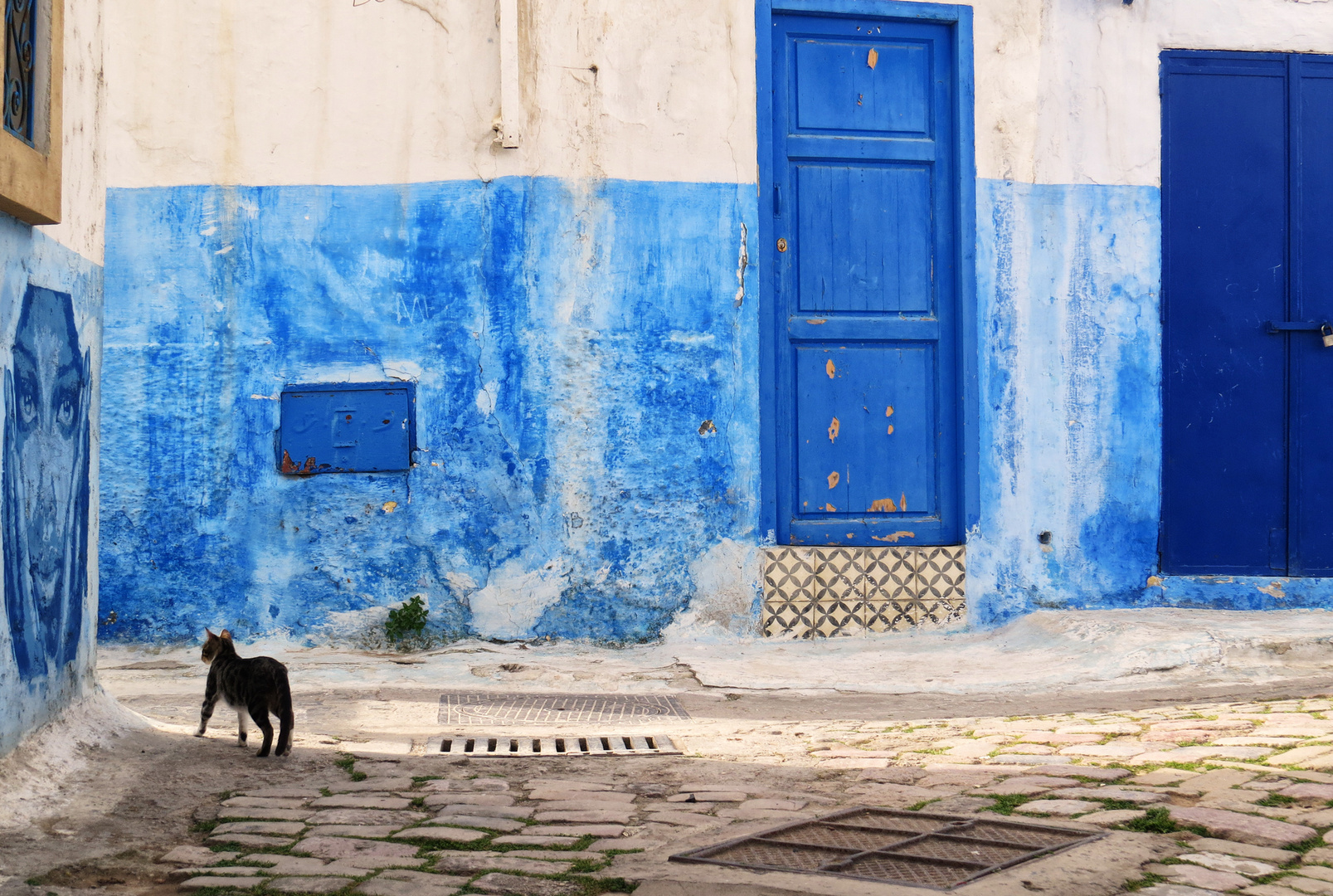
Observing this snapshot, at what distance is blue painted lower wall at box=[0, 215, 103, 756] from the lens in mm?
3496

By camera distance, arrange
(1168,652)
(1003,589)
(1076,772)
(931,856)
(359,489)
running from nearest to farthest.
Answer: (931,856), (1076,772), (1168,652), (359,489), (1003,589)

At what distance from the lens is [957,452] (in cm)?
705

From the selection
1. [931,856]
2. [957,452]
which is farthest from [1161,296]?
[931,856]

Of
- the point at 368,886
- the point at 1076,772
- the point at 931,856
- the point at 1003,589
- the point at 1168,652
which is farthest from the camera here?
the point at 1003,589

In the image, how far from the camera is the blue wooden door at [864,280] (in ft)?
22.8

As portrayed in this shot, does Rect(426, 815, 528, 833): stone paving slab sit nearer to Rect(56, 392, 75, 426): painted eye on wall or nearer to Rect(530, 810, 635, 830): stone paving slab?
Rect(530, 810, 635, 830): stone paving slab

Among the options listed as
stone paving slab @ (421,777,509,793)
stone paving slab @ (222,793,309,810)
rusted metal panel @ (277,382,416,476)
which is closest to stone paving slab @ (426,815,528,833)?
stone paving slab @ (421,777,509,793)

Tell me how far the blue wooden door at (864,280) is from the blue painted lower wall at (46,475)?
148 inches

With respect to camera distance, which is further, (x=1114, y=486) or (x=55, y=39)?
(x=1114, y=486)

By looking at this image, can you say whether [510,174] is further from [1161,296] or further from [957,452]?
[1161,296]

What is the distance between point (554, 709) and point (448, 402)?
6.83 feet

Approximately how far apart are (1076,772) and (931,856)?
104cm

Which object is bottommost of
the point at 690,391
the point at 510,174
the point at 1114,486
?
the point at 1114,486

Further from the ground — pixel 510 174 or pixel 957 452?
pixel 510 174
